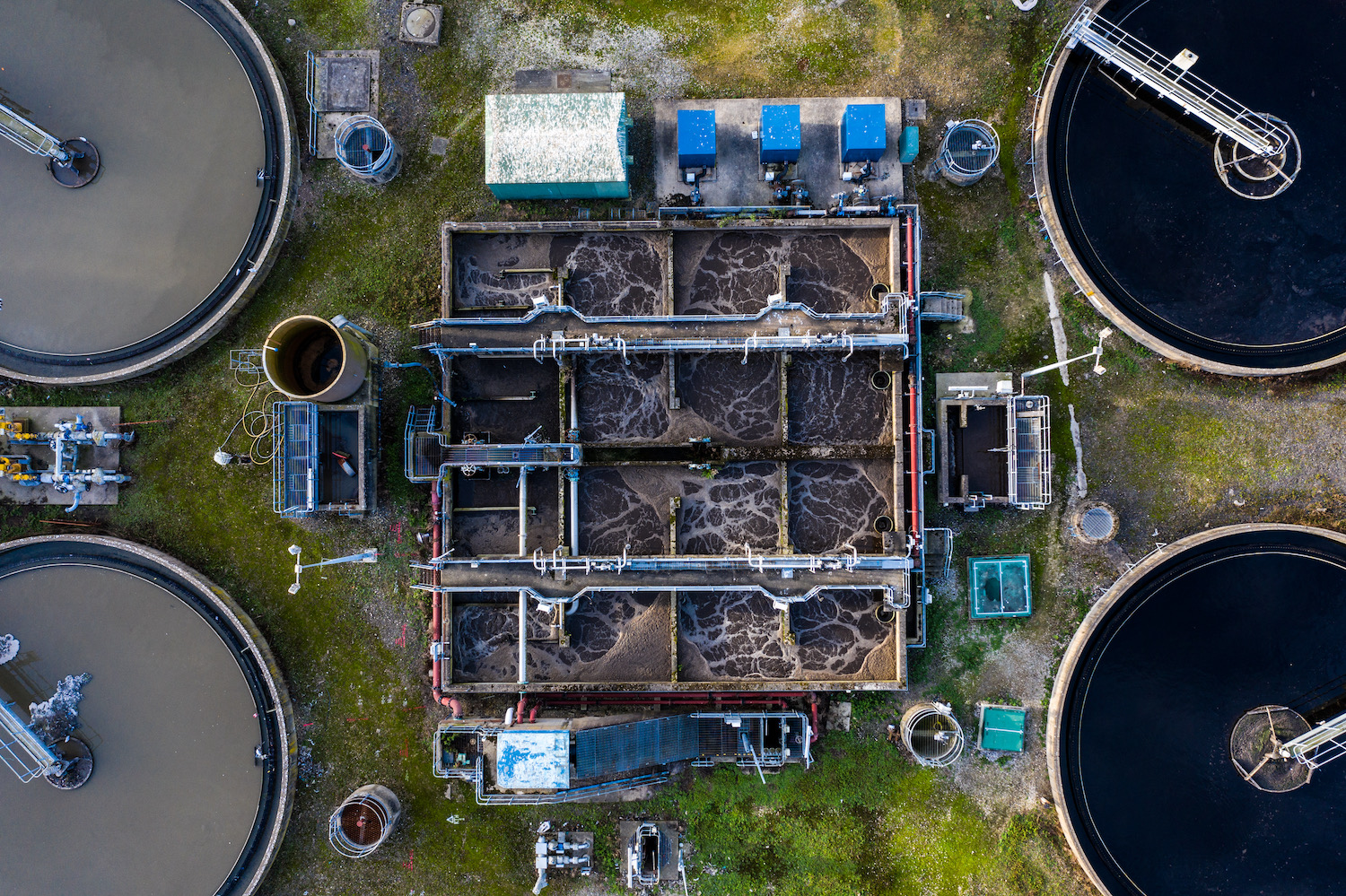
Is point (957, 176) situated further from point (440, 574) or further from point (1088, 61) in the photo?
point (440, 574)

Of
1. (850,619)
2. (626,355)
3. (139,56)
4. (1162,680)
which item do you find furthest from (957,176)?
(139,56)

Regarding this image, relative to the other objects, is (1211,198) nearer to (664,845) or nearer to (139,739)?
(664,845)

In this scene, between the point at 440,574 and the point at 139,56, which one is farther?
the point at 139,56

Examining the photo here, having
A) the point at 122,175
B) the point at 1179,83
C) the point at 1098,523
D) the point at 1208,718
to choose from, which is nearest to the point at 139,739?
the point at 122,175

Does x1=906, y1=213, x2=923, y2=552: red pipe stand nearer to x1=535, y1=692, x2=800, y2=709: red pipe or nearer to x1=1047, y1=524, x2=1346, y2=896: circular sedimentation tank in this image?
x1=535, y1=692, x2=800, y2=709: red pipe

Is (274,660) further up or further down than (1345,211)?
further down

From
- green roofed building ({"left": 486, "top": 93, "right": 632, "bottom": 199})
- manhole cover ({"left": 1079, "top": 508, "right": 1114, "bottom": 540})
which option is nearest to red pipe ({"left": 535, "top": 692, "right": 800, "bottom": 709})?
manhole cover ({"left": 1079, "top": 508, "right": 1114, "bottom": 540})

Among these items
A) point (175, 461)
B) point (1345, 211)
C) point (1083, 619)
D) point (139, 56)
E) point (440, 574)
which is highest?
point (139, 56)

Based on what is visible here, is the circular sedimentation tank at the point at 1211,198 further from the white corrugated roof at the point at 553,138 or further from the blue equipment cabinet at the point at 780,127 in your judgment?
the white corrugated roof at the point at 553,138
